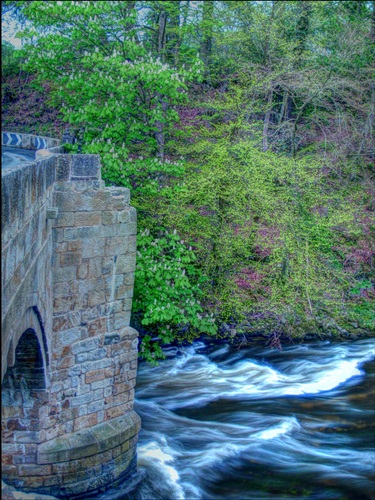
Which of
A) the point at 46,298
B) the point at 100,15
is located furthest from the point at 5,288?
the point at 100,15

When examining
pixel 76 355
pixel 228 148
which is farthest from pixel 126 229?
pixel 228 148

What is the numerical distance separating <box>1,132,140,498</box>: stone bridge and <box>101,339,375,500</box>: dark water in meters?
0.70

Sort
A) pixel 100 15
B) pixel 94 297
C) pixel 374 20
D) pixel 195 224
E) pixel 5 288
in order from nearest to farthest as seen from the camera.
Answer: pixel 5 288, pixel 94 297, pixel 100 15, pixel 195 224, pixel 374 20

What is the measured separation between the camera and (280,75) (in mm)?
15062

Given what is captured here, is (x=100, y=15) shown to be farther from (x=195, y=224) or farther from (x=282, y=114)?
(x=282, y=114)

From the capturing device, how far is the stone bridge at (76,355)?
7199 mm

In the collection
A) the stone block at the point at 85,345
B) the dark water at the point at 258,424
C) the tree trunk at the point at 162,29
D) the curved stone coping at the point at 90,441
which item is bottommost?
the dark water at the point at 258,424

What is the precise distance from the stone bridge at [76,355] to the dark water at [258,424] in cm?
70

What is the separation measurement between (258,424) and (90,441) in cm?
330

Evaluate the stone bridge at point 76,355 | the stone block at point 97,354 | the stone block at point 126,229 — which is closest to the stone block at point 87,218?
the stone bridge at point 76,355

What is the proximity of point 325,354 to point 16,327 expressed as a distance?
9.52 meters

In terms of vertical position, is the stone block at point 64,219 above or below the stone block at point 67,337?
above

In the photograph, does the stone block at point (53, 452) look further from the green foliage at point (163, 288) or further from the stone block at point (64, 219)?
the green foliage at point (163, 288)

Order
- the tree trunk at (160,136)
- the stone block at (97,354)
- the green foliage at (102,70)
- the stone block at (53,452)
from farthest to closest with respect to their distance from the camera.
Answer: the tree trunk at (160,136) < the green foliage at (102,70) < the stone block at (97,354) < the stone block at (53,452)
